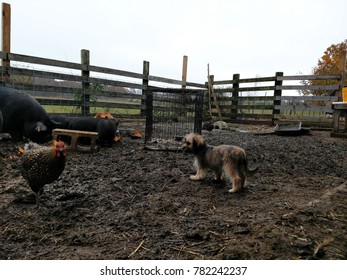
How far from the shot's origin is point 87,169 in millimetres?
4164

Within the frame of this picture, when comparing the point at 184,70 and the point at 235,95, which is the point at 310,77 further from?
the point at 184,70

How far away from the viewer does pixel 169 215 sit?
2605mm

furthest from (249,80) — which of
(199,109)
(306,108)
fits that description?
(199,109)

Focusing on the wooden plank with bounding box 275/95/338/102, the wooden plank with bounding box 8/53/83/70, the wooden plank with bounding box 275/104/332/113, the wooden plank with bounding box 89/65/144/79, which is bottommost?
the wooden plank with bounding box 275/104/332/113

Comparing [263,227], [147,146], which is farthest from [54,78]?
[263,227]

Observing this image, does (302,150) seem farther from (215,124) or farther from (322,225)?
(215,124)

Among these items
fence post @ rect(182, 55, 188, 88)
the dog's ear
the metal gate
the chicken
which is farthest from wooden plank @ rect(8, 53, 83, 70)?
the dog's ear

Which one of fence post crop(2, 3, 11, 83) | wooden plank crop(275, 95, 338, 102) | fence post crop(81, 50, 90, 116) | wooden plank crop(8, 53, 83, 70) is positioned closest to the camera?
fence post crop(2, 3, 11, 83)

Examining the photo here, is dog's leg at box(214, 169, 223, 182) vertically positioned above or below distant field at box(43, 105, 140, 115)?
below

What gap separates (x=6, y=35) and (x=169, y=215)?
707 centimetres

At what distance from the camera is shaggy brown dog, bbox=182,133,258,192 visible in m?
3.33

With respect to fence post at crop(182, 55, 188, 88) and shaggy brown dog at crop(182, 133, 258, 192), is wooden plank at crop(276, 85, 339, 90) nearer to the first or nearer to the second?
fence post at crop(182, 55, 188, 88)

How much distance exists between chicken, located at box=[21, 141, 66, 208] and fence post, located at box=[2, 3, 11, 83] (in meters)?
5.30

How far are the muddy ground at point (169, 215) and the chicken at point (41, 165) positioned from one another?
225mm
